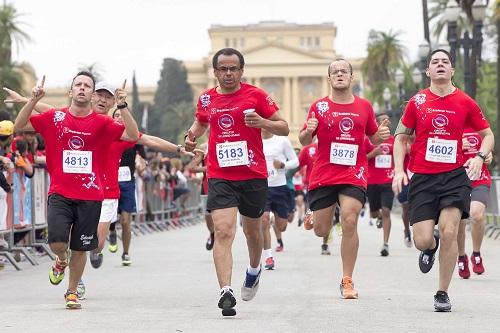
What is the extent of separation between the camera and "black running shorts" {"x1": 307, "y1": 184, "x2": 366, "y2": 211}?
438 inches

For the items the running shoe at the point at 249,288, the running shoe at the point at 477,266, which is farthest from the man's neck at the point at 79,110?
the running shoe at the point at 477,266

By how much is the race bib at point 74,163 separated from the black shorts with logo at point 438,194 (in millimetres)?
2545

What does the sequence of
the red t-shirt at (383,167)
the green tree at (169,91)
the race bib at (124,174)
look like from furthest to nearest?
1. the green tree at (169,91)
2. the red t-shirt at (383,167)
3. the race bib at (124,174)

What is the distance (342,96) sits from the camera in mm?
11281

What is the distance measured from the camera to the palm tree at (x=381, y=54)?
3088 inches

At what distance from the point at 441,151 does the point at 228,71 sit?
1774 millimetres

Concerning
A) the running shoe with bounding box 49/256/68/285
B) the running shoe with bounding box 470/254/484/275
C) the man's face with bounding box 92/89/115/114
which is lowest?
the running shoe with bounding box 470/254/484/275

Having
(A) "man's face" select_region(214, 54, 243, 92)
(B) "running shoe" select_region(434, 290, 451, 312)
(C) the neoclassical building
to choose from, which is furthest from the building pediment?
(B) "running shoe" select_region(434, 290, 451, 312)

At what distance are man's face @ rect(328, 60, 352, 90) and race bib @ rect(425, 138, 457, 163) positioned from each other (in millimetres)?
1267

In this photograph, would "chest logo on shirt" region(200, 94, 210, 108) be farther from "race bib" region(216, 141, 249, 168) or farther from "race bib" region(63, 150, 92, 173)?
"race bib" region(63, 150, 92, 173)

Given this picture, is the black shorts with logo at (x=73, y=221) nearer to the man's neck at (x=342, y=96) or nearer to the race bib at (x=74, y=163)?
the race bib at (x=74, y=163)

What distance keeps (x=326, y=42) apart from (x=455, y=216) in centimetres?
15906

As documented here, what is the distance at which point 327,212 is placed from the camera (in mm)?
11266

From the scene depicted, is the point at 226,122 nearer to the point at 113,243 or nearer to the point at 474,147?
the point at 474,147
